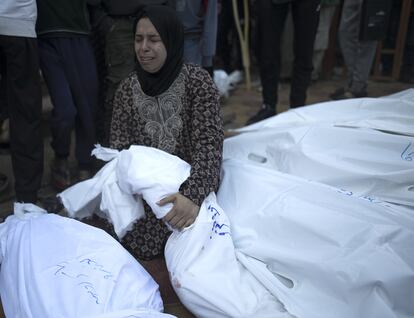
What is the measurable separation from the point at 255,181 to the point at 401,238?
0.68 meters

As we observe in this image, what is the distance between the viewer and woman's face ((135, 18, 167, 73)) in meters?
1.85

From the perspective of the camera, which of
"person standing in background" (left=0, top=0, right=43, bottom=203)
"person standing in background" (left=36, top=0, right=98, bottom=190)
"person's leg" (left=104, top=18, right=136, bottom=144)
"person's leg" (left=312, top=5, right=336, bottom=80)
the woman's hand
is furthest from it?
"person's leg" (left=312, top=5, right=336, bottom=80)

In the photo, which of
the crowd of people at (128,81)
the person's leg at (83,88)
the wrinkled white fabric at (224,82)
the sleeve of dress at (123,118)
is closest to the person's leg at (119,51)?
the crowd of people at (128,81)

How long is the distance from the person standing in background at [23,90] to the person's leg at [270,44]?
190cm

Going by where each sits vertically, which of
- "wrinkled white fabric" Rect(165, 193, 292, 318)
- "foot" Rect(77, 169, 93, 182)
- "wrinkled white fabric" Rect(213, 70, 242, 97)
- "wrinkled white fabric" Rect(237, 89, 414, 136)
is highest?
"wrinkled white fabric" Rect(237, 89, 414, 136)

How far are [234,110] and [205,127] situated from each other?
2.74m

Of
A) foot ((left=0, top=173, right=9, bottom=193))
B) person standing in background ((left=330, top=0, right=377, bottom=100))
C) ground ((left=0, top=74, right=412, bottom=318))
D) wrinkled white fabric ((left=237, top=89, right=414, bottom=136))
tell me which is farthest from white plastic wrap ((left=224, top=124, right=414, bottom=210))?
person standing in background ((left=330, top=0, right=377, bottom=100))

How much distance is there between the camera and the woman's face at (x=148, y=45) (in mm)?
1853

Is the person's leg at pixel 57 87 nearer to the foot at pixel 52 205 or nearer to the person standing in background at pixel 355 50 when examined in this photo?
the foot at pixel 52 205

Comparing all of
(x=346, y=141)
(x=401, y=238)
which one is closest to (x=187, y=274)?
(x=401, y=238)

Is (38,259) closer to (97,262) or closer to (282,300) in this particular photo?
(97,262)

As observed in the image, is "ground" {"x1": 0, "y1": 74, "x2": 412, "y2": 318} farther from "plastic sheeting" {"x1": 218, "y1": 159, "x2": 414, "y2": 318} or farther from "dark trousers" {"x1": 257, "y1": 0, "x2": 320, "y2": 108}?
"dark trousers" {"x1": 257, "y1": 0, "x2": 320, "y2": 108}

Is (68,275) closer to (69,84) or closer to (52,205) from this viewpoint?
(52,205)

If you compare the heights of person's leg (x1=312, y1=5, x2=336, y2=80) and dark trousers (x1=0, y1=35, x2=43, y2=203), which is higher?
person's leg (x1=312, y1=5, x2=336, y2=80)
